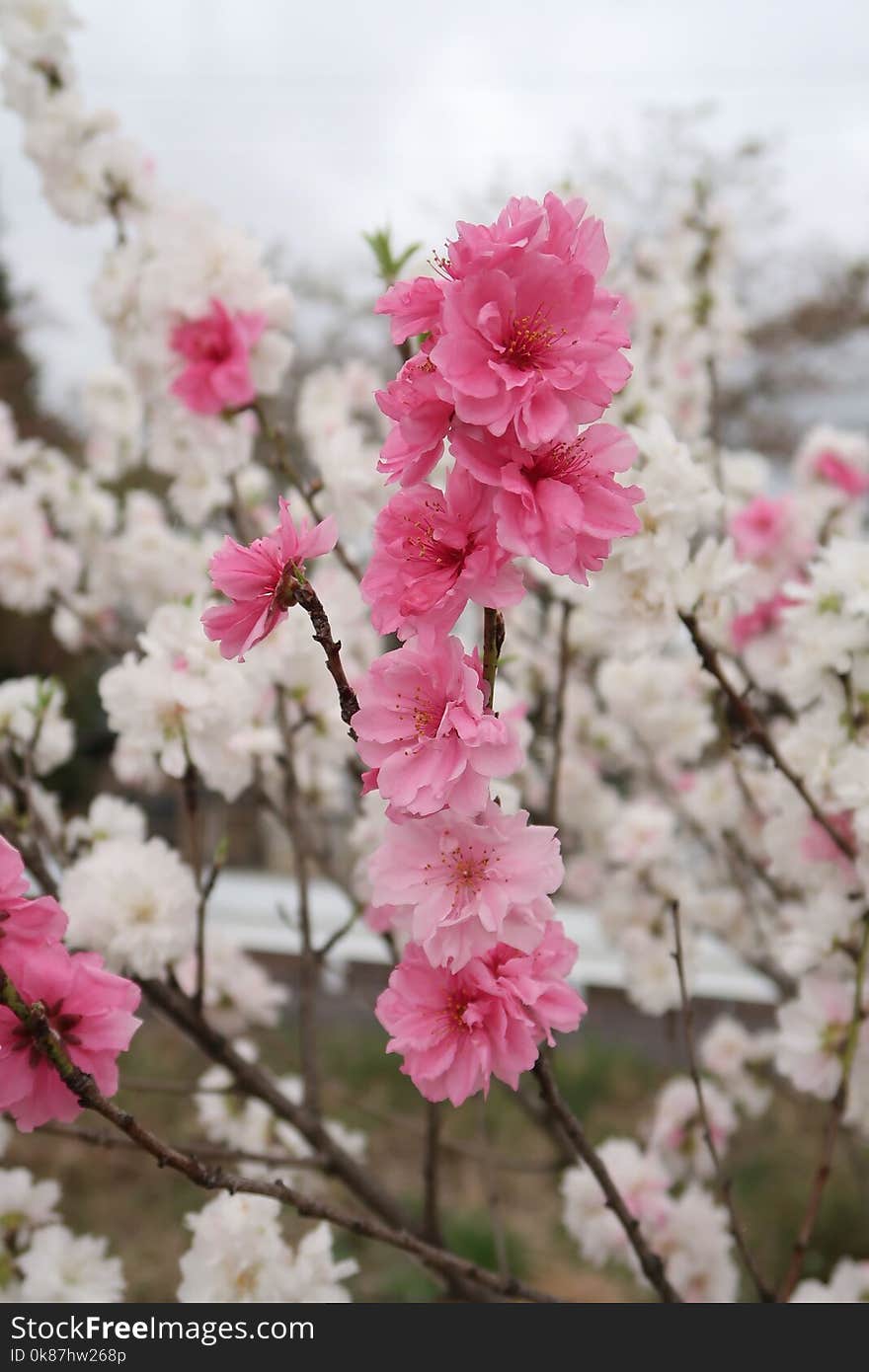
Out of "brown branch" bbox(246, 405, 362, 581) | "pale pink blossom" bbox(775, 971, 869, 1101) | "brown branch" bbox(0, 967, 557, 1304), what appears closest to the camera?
"brown branch" bbox(0, 967, 557, 1304)

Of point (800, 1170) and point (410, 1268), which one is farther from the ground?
point (800, 1170)

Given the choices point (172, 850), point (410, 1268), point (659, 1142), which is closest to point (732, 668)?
point (659, 1142)

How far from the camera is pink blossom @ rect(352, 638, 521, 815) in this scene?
69 centimetres

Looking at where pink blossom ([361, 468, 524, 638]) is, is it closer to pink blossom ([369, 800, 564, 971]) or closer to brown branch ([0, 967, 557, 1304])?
pink blossom ([369, 800, 564, 971])

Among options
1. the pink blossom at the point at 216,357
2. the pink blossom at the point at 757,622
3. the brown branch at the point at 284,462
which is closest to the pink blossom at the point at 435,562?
the brown branch at the point at 284,462

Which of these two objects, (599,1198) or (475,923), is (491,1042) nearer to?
(475,923)

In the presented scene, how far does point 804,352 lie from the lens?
426 inches

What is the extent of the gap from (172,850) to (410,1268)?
250 cm

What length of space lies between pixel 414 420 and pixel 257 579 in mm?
161

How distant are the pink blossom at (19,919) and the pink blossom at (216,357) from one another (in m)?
0.90

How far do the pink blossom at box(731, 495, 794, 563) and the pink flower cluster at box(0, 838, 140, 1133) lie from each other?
1774mm

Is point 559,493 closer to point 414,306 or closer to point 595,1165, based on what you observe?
point 414,306

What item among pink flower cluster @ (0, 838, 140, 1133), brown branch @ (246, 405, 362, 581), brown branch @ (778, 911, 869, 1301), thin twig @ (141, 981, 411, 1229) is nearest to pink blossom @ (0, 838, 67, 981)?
pink flower cluster @ (0, 838, 140, 1133)

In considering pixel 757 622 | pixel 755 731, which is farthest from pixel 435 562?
pixel 757 622
